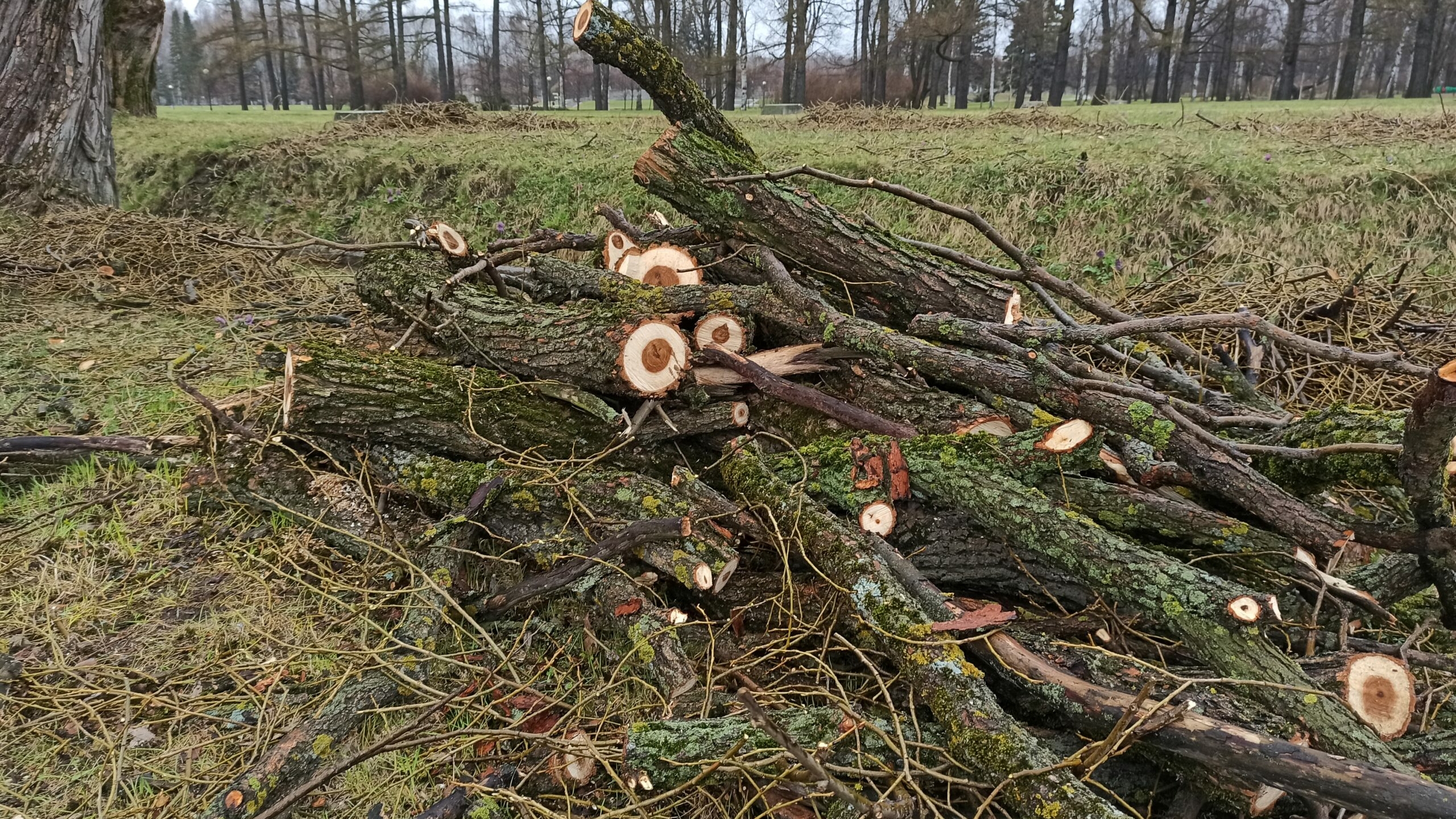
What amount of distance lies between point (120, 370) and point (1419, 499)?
679cm

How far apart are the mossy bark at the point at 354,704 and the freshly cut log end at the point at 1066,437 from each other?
2.22 m

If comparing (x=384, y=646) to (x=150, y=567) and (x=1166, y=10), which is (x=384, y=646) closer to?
(x=150, y=567)

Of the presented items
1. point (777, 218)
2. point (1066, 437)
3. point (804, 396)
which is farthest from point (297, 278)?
point (1066, 437)

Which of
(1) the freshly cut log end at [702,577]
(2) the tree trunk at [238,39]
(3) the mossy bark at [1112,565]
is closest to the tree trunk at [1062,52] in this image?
(3) the mossy bark at [1112,565]

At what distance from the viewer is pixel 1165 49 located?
28281mm

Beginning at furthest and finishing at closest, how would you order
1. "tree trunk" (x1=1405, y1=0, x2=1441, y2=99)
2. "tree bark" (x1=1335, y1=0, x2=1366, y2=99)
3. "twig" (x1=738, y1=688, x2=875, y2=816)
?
"tree bark" (x1=1335, y1=0, x2=1366, y2=99) < "tree trunk" (x1=1405, y1=0, x2=1441, y2=99) < "twig" (x1=738, y1=688, x2=875, y2=816)

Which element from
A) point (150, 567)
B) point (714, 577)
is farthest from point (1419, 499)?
point (150, 567)

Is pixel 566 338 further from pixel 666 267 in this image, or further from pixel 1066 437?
pixel 1066 437

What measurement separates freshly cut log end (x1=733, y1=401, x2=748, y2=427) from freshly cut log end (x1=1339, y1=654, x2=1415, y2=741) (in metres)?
2.09

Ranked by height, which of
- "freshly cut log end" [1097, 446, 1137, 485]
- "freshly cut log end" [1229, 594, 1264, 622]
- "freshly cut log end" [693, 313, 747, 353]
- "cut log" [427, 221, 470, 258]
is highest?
"cut log" [427, 221, 470, 258]

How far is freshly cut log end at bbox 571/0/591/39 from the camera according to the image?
3436 mm

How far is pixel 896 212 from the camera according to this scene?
26.8ft

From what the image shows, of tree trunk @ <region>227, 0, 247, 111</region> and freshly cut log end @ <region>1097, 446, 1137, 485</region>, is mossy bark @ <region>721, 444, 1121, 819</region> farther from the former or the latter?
tree trunk @ <region>227, 0, 247, 111</region>

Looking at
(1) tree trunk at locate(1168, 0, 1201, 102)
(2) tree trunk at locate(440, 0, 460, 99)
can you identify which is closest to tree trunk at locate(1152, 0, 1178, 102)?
(1) tree trunk at locate(1168, 0, 1201, 102)
